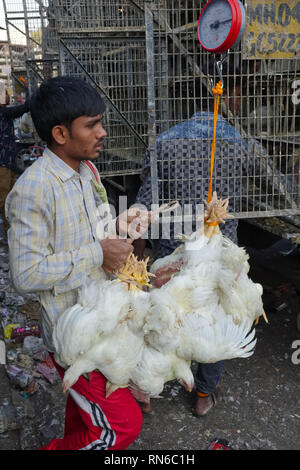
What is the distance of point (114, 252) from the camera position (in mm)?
1703

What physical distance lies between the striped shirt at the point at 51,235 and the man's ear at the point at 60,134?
73mm

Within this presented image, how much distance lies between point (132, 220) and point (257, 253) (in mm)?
4079

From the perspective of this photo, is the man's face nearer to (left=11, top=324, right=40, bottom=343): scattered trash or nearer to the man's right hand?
the man's right hand

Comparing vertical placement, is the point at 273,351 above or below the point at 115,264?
below

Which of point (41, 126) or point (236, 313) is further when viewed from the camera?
point (236, 313)

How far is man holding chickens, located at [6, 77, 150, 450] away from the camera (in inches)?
62.2

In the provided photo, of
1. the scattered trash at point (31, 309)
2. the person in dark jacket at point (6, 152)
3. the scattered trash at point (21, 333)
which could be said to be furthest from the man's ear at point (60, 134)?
the person in dark jacket at point (6, 152)

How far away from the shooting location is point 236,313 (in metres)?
1.89

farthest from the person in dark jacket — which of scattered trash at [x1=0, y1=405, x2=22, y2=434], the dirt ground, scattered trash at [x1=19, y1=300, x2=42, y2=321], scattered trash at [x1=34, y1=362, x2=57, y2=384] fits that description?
scattered trash at [x1=0, y1=405, x2=22, y2=434]

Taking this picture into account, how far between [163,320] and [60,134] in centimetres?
90

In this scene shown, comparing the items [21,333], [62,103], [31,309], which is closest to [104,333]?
[62,103]

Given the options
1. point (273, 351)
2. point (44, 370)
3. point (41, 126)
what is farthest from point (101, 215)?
point (273, 351)

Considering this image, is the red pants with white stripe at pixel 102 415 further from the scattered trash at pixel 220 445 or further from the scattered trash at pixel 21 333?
the scattered trash at pixel 21 333
